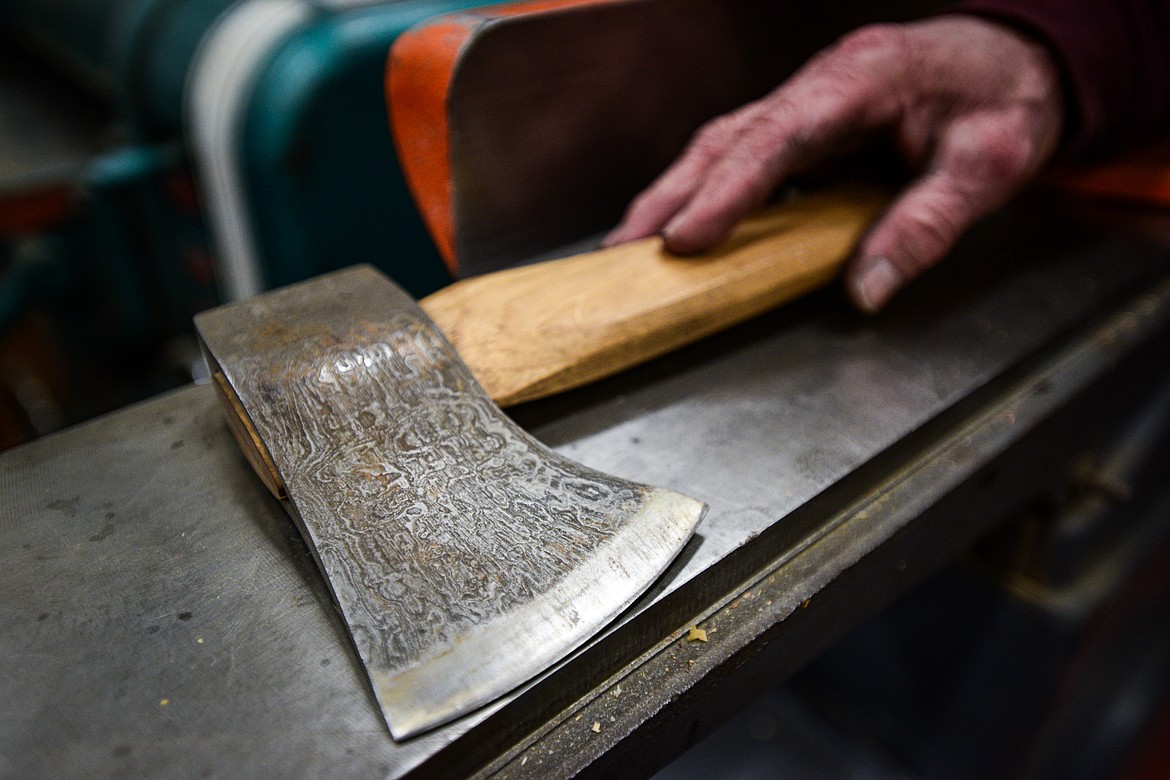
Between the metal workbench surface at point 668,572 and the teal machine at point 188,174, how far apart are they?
0.80 m

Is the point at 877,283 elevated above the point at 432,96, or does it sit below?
below

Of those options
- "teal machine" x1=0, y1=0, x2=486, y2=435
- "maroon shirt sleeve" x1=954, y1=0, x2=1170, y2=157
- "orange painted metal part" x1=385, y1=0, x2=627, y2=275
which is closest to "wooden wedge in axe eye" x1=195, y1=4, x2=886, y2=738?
"orange painted metal part" x1=385, y1=0, x2=627, y2=275

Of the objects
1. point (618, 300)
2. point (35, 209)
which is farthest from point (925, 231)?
point (35, 209)

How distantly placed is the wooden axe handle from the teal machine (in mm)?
800

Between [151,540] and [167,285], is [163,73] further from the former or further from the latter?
[151,540]

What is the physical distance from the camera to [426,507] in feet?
1.81

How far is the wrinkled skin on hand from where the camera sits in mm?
830

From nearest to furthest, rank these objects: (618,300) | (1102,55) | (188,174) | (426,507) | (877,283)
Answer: (426,507) < (618,300) < (877,283) < (1102,55) < (188,174)

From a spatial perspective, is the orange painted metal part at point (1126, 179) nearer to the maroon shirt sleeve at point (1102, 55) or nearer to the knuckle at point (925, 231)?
the maroon shirt sleeve at point (1102, 55)

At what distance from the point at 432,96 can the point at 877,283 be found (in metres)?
0.53

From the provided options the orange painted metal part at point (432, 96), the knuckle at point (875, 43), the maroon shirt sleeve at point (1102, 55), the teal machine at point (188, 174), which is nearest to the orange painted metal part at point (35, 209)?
the teal machine at point (188, 174)

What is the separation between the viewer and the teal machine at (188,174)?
1.39 meters

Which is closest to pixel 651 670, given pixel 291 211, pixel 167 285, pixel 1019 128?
pixel 1019 128

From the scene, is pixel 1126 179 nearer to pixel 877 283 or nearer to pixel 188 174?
pixel 877 283
